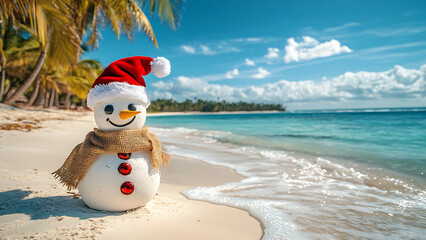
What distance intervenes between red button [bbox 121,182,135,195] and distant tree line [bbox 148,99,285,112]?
288 feet

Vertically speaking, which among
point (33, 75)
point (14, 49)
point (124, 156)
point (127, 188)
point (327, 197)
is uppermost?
point (14, 49)

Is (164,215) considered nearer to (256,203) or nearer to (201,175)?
(256,203)

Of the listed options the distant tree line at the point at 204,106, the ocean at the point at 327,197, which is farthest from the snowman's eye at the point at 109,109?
the distant tree line at the point at 204,106

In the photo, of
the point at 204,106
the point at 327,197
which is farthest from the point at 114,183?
the point at 204,106

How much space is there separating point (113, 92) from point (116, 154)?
624 millimetres

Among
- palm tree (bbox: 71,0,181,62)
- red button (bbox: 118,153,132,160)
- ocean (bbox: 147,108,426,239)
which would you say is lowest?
ocean (bbox: 147,108,426,239)

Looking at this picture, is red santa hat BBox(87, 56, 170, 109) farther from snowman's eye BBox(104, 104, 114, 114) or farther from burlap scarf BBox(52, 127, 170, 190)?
burlap scarf BBox(52, 127, 170, 190)

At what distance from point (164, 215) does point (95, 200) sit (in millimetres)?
711

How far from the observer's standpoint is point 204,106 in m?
120

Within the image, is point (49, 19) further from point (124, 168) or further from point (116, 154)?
point (124, 168)

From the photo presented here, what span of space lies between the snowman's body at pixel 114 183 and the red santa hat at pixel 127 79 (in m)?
0.60

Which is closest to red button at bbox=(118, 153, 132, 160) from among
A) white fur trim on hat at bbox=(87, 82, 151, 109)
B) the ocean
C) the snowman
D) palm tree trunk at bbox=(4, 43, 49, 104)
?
the snowman

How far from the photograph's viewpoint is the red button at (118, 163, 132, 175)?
7.73 ft

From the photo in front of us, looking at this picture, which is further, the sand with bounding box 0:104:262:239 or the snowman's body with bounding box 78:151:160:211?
the snowman's body with bounding box 78:151:160:211
